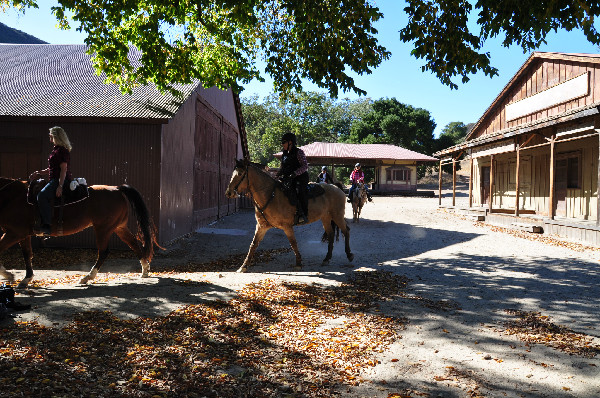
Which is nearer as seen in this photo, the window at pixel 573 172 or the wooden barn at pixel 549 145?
the wooden barn at pixel 549 145

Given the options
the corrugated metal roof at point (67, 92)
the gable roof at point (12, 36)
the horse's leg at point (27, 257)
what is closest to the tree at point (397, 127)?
the corrugated metal roof at point (67, 92)

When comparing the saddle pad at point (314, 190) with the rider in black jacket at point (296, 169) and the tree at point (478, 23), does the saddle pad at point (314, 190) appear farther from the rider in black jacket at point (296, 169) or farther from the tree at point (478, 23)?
the tree at point (478, 23)

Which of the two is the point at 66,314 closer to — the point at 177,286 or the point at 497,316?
the point at 177,286

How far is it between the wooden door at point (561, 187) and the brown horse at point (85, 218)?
1613 cm

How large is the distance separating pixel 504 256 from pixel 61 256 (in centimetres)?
1119

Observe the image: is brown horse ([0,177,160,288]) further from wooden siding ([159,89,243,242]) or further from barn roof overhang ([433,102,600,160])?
barn roof overhang ([433,102,600,160])

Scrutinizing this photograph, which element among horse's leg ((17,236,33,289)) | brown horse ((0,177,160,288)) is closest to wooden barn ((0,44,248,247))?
brown horse ((0,177,160,288))

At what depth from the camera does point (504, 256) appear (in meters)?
10.0

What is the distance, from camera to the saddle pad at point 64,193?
6324 mm

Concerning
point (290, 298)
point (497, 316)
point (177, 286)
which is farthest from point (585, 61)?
point (177, 286)

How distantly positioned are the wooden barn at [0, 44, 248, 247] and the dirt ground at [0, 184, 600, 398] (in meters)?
1.46

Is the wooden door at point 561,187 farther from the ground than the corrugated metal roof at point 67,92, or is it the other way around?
the corrugated metal roof at point 67,92

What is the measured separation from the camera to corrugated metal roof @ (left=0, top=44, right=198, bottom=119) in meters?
10.7

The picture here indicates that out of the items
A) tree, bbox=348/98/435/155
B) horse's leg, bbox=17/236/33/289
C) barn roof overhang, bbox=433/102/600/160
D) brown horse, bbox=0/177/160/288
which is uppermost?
tree, bbox=348/98/435/155
